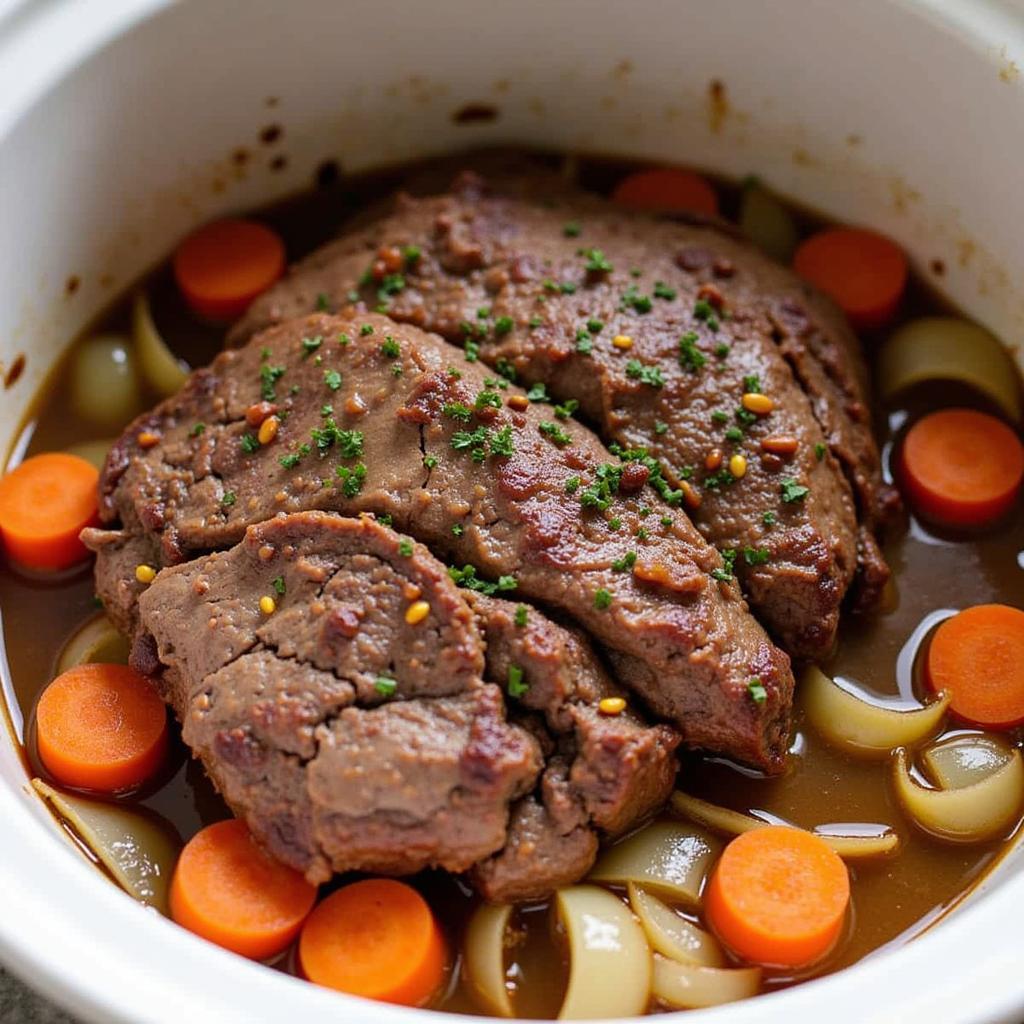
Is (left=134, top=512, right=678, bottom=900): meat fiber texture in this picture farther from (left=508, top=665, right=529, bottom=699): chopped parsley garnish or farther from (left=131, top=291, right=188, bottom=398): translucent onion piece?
(left=131, top=291, right=188, bottom=398): translucent onion piece

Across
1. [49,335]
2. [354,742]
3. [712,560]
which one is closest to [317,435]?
[354,742]

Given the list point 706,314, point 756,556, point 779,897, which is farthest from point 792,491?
point 779,897

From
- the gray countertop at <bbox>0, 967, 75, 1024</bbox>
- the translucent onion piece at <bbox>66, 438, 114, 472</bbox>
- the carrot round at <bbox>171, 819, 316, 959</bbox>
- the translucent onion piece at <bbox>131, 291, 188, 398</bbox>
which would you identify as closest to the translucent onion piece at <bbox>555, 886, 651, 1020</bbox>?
the carrot round at <bbox>171, 819, 316, 959</bbox>

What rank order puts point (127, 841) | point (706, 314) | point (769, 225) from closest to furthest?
point (127, 841)
point (706, 314)
point (769, 225)

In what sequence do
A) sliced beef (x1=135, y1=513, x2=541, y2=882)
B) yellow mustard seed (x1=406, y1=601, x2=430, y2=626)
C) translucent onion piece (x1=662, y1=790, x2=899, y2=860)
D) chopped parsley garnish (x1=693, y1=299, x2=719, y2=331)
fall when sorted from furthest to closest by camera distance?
1. chopped parsley garnish (x1=693, y1=299, x2=719, y2=331)
2. translucent onion piece (x1=662, y1=790, x2=899, y2=860)
3. yellow mustard seed (x1=406, y1=601, x2=430, y2=626)
4. sliced beef (x1=135, y1=513, x2=541, y2=882)

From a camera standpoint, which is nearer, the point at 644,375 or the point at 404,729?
the point at 404,729

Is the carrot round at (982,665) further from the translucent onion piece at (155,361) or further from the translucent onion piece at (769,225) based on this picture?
the translucent onion piece at (155,361)

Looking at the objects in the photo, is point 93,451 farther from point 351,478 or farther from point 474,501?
point 474,501
